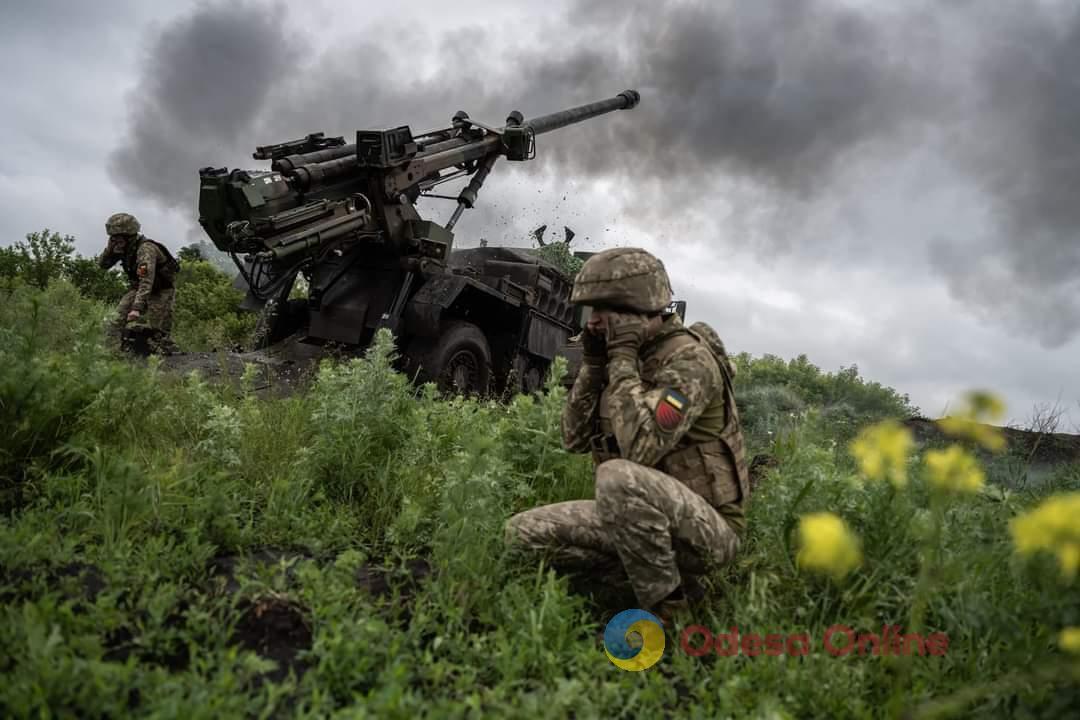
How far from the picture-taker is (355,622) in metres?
2.83

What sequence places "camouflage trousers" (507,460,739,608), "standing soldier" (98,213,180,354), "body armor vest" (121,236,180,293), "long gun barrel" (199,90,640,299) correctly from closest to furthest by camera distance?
"camouflage trousers" (507,460,739,608) → "long gun barrel" (199,90,640,299) → "standing soldier" (98,213,180,354) → "body armor vest" (121,236,180,293)

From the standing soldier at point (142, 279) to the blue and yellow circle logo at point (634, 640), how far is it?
7.73m

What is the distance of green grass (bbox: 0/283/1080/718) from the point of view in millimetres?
2404

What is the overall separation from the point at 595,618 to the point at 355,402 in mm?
1836

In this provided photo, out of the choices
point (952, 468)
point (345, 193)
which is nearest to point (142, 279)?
point (345, 193)

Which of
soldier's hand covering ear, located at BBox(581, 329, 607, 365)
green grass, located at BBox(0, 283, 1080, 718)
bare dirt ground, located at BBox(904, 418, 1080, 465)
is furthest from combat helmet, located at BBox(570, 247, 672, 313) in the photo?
bare dirt ground, located at BBox(904, 418, 1080, 465)

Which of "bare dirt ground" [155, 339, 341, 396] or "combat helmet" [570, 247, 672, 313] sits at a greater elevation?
"bare dirt ground" [155, 339, 341, 396]

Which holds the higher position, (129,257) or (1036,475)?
(129,257)

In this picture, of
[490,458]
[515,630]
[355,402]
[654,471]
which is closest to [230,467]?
[355,402]

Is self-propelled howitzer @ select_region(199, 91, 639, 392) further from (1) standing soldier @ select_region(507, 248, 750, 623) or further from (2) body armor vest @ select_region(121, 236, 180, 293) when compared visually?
(1) standing soldier @ select_region(507, 248, 750, 623)

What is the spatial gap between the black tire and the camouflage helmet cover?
4030mm

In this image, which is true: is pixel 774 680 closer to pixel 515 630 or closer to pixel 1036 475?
pixel 515 630

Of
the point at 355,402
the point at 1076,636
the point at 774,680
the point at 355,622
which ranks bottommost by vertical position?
the point at 774,680

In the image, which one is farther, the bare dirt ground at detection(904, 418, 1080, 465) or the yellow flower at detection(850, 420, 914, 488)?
the bare dirt ground at detection(904, 418, 1080, 465)
